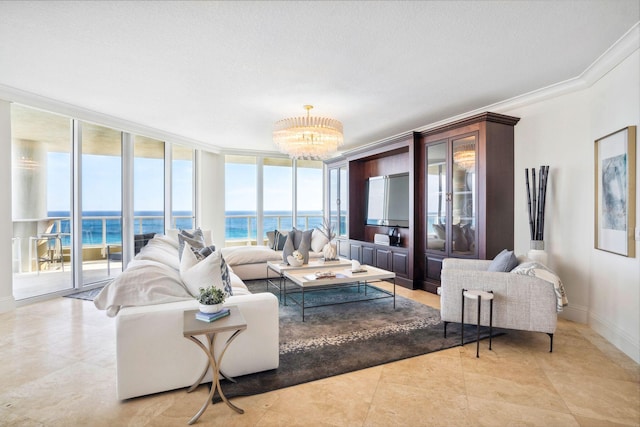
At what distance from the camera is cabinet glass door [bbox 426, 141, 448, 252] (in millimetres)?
4598

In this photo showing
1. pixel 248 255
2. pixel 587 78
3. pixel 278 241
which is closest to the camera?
pixel 587 78

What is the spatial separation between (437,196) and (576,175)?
63.2 inches

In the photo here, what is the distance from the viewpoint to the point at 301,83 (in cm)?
348

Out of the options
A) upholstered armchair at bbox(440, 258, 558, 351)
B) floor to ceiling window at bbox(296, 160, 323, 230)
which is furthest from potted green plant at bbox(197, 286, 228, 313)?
floor to ceiling window at bbox(296, 160, 323, 230)

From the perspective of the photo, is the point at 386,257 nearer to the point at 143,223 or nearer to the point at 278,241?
the point at 278,241

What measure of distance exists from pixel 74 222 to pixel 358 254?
4630 millimetres

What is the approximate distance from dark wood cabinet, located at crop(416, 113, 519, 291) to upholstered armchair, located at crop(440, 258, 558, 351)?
3.99ft

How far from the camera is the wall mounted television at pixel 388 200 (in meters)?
5.60

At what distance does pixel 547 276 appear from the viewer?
2.80 m

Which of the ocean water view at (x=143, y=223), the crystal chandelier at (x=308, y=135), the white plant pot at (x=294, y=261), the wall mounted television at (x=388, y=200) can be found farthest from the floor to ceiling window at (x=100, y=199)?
the wall mounted television at (x=388, y=200)

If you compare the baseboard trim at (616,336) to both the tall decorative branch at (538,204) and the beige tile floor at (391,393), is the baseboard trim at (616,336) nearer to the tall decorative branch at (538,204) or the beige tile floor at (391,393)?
the beige tile floor at (391,393)

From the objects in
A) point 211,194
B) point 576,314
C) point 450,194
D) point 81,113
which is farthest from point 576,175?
point 211,194

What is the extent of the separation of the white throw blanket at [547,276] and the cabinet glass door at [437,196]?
1675 millimetres

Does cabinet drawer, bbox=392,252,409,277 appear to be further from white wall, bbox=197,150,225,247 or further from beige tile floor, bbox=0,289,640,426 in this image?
white wall, bbox=197,150,225,247
